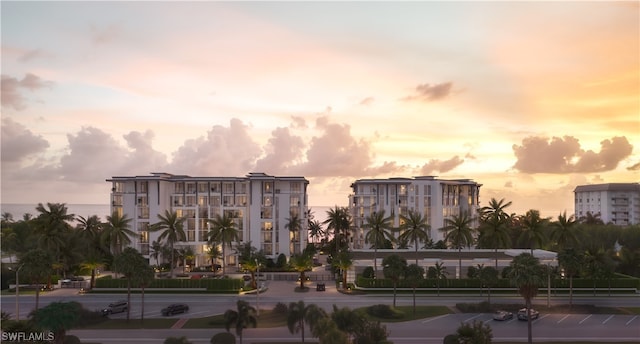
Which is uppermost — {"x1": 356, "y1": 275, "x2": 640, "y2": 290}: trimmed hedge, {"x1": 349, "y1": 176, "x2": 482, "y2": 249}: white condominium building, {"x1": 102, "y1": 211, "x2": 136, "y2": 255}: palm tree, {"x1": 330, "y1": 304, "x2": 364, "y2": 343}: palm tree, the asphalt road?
{"x1": 349, "y1": 176, "x2": 482, "y2": 249}: white condominium building

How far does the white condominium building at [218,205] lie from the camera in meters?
106

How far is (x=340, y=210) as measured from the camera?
362ft

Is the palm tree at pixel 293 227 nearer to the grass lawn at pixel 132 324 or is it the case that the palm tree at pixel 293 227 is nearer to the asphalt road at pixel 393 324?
the asphalt road at pixel 393 324

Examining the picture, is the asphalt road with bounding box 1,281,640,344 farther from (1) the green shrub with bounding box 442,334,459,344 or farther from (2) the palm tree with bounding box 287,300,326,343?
Result: (2) the palm tree with bounding box 287,300,326,343

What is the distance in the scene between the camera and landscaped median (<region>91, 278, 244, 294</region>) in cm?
7875

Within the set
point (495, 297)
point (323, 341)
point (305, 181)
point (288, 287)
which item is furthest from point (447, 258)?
point (323, 341)

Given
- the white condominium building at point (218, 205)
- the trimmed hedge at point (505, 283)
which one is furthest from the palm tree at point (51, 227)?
the trimmed hedge at point (505, 283)

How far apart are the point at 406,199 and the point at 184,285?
63976 millimetres

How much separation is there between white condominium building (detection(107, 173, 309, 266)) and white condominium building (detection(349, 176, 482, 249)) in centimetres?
1954

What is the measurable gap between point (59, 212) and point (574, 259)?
8078cm

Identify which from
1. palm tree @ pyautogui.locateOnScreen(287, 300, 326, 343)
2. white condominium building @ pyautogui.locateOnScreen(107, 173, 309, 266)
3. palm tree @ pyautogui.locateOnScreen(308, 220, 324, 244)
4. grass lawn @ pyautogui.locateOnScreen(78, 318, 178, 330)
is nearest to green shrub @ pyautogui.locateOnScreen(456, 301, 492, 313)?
palm tree @ pyautogui.locateOnScreen(287, 300, 326, 343)

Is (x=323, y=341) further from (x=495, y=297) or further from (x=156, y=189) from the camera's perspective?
(x=156, y=189)

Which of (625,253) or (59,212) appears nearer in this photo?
(59,212)

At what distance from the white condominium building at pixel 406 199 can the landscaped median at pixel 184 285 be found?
5061 centimetres
